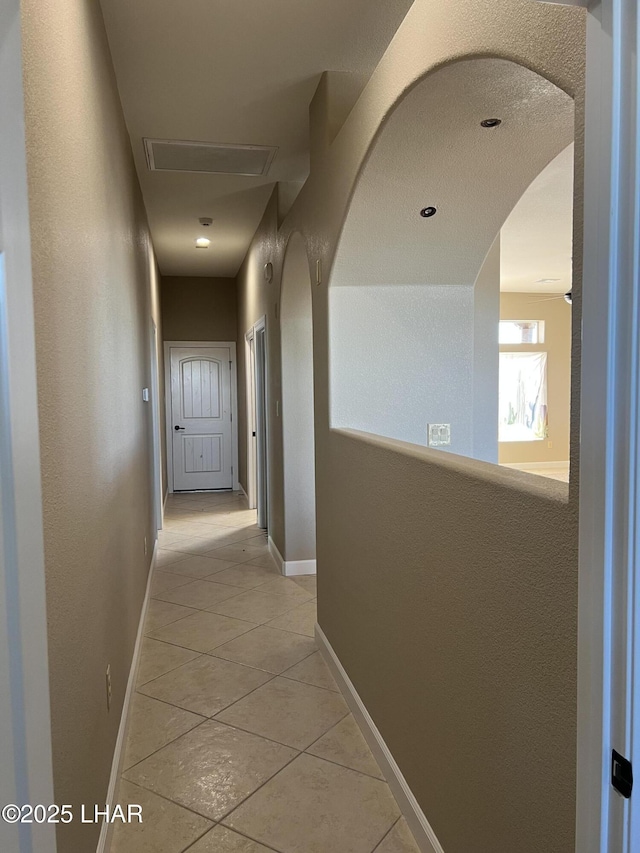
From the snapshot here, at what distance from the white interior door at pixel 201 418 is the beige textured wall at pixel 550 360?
15.0 feet

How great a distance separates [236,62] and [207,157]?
3.80 ft

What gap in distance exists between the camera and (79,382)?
1.62 m

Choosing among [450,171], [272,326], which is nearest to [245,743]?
[450,171]

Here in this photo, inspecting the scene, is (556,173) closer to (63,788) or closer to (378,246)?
(378,246)

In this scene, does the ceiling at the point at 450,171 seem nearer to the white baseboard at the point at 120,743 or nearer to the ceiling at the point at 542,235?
the ceiling at the point at 542,235

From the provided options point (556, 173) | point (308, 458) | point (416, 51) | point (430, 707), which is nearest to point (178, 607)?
point (308, 458)

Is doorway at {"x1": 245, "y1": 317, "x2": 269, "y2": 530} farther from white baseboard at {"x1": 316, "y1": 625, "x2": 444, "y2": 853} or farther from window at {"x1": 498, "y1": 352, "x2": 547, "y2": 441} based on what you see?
window at {"x1": 498, "y1": 352, "x2": 547, "y2": 441}

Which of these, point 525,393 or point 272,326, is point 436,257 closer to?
point 272,326

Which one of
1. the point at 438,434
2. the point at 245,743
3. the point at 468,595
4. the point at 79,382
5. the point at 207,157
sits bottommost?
the point at 245,743

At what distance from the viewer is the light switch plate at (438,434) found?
9.78 feet

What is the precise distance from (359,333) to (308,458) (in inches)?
68.8

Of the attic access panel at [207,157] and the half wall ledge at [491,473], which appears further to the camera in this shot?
the attic access panel at [207,157]

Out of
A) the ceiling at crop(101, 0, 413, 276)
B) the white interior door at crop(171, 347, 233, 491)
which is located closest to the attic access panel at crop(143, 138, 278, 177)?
the ceiling at crop(101, 0, 413, 276)

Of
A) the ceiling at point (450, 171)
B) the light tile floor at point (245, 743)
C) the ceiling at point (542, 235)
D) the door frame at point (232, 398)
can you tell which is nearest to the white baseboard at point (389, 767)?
the light tile floor at point (245, 743)
